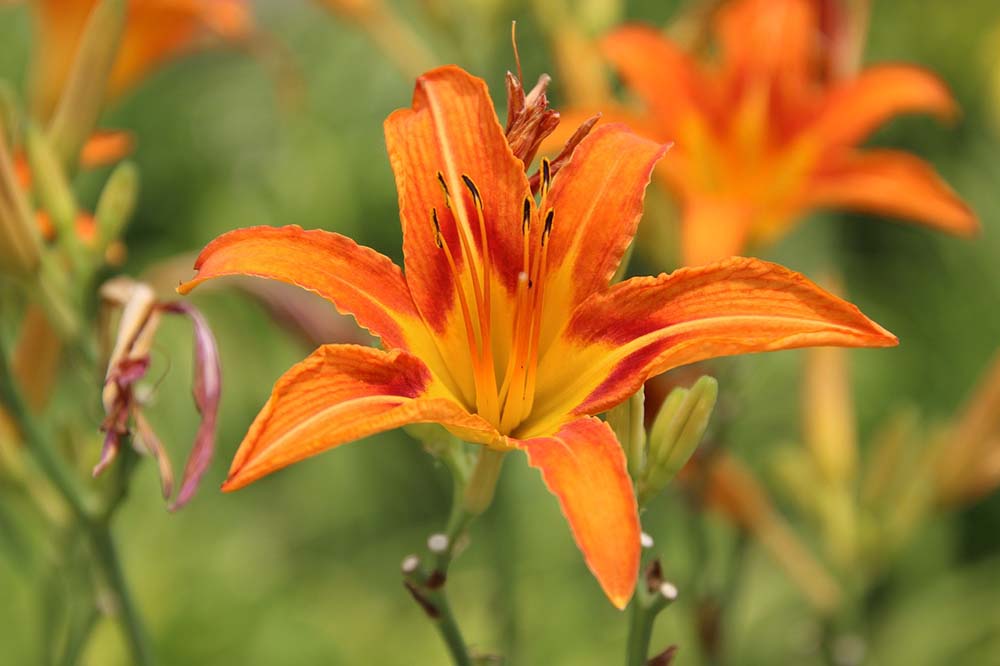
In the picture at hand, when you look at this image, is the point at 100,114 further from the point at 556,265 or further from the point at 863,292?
the point at 863,292

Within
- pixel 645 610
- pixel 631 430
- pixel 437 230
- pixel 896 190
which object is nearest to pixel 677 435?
pixel 631 430

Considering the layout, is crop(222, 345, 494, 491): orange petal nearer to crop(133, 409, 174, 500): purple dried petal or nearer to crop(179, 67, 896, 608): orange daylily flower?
crop(179, 67, 896, 608): orange daylily flower

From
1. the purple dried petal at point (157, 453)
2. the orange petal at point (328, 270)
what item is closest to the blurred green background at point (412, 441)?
the purple dried petal at point (157, 453)

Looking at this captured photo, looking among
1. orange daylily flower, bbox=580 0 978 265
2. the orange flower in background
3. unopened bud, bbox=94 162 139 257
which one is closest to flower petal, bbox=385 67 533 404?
unopened bud, bbox=94 162 139 257

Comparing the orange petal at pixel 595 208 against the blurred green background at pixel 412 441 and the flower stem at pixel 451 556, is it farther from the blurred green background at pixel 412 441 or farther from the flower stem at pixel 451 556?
the blurred green background at pixel 412 441

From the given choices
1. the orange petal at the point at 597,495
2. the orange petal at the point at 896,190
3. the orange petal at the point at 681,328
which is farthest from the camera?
the orange petal at the point at 896,190
